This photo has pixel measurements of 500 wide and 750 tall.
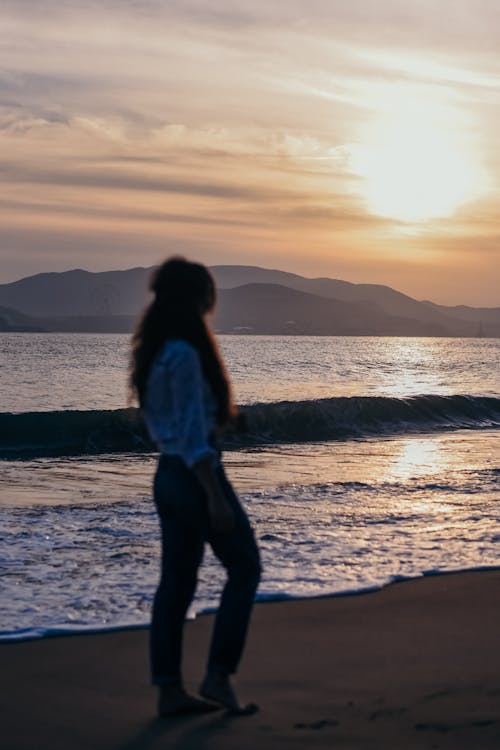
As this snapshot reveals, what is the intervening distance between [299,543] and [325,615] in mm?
2204

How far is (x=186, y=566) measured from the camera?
4.03 metres

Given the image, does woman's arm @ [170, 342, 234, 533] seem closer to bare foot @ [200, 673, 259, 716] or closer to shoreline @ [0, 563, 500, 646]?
bare foot @ [200, 673, 259, 716]

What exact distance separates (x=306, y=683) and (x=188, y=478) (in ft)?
4.04

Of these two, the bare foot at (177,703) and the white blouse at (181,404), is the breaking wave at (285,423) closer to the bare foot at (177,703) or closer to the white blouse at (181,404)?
the bare foot at (177,703)

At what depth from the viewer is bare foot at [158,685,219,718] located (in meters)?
4.04

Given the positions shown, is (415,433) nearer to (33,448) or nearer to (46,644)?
(33,448)

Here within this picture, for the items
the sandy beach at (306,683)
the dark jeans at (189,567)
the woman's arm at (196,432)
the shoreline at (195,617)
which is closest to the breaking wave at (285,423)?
the shoreline at (195,617)

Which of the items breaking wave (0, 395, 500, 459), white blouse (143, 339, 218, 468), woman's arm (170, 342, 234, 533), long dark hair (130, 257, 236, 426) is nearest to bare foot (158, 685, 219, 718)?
woman's arm (170, 342, 234, 533)

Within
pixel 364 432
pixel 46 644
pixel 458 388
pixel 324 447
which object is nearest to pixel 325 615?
pixel 46 644

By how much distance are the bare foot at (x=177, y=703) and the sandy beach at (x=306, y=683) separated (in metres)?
0.04

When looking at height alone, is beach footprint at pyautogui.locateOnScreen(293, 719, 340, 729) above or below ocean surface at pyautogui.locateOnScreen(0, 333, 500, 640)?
above

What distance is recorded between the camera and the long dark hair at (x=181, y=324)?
394 centimetres

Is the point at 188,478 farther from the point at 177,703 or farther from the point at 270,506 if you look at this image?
the point at 270,506

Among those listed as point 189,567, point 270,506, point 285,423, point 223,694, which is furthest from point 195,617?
point 285,423
